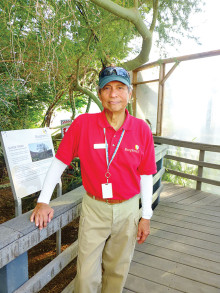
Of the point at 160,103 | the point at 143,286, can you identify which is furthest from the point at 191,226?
the point at 160,103

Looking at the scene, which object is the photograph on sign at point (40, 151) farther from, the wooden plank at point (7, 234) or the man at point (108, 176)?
the wooden plank at point (7, 234)

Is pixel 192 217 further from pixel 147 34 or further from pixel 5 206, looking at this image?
pixel 5 206

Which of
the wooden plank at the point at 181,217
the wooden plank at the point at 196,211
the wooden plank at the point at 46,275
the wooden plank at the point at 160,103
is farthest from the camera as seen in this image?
the wooden plank at the point at 160,103

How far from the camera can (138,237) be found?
5.29 feet

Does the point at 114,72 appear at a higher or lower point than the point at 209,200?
higher

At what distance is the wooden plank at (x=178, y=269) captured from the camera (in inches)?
77.2

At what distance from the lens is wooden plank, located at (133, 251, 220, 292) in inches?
77.2

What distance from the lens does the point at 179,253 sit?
2346 mm

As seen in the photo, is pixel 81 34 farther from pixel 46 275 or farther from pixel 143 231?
pixel 46 275

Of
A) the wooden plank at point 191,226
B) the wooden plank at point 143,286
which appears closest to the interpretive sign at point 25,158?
the wooden plank at point 143,286

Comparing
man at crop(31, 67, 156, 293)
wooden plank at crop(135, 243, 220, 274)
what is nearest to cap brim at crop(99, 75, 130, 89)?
man at crop(31, 67, 156, 293)

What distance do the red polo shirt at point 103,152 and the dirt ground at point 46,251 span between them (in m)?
1.34

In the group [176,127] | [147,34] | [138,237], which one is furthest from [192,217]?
[176,127]

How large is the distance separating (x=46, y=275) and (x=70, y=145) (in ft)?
2.44
